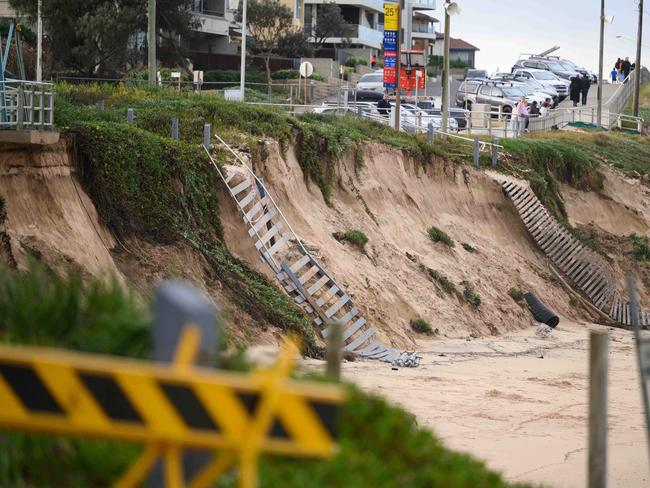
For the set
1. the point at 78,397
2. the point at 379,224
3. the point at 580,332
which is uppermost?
the point at 78,397

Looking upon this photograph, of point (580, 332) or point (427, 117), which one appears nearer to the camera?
point (580, 332)

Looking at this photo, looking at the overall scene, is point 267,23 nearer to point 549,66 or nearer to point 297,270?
point 549,66

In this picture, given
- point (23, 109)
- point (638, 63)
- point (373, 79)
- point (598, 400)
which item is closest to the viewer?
point (598, 400)

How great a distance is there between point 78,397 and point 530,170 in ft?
109

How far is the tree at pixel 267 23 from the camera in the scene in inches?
2398

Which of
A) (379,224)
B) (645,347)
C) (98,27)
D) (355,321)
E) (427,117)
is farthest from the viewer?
(98,27)

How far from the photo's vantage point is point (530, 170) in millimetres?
36562

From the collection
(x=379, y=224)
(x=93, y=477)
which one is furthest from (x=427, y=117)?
(x=93, y=477)

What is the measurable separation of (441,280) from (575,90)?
3342 centimetres

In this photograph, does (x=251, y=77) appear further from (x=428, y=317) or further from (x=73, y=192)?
(x=73, y=192)

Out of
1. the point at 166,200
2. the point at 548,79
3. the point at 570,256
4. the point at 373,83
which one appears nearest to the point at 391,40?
the point at 570,256

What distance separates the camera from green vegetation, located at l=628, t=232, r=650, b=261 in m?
37.0

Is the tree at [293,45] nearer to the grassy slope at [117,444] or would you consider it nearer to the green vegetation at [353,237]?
the green vegetation at [353,237]

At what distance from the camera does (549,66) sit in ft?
223
